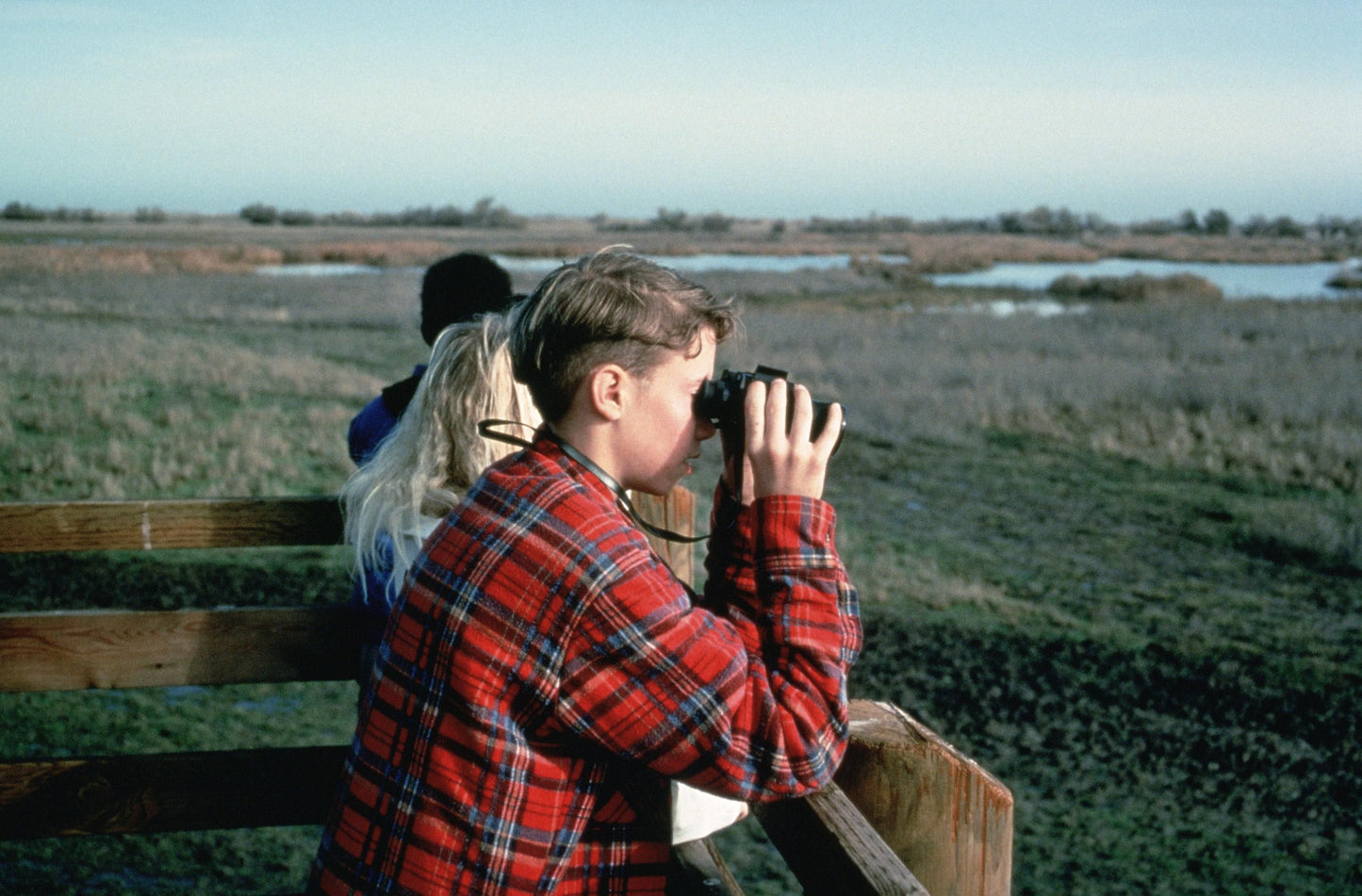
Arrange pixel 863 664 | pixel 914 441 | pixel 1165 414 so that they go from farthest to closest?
pixel 1165 414 < pixel 914 441 < pixel 863 664

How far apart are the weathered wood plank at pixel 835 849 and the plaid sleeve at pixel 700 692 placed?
0.18ft

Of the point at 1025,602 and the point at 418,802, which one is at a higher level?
the point at 418,802

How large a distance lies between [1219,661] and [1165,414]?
8.72 m

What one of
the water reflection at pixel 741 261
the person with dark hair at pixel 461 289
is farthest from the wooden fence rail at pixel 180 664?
the water reflection at pixel 741 261

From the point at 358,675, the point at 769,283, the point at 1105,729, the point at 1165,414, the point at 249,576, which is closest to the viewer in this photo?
the point at 358,675

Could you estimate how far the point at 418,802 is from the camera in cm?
127

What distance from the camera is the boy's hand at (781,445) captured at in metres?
1.38

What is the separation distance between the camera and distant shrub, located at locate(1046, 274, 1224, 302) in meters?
39.4

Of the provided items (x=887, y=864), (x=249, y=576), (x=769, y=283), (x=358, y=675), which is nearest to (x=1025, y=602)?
(x=249, y=576)

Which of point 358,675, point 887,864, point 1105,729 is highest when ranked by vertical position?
point 887,864

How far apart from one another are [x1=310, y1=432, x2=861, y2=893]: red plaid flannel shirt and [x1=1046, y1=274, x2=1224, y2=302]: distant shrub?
131 ft

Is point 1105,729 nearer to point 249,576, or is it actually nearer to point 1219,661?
point 1219,661

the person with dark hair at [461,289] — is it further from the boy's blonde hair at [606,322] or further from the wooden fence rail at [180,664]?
the boy's blonde hair at [606,322]

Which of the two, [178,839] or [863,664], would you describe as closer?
[178,839]
